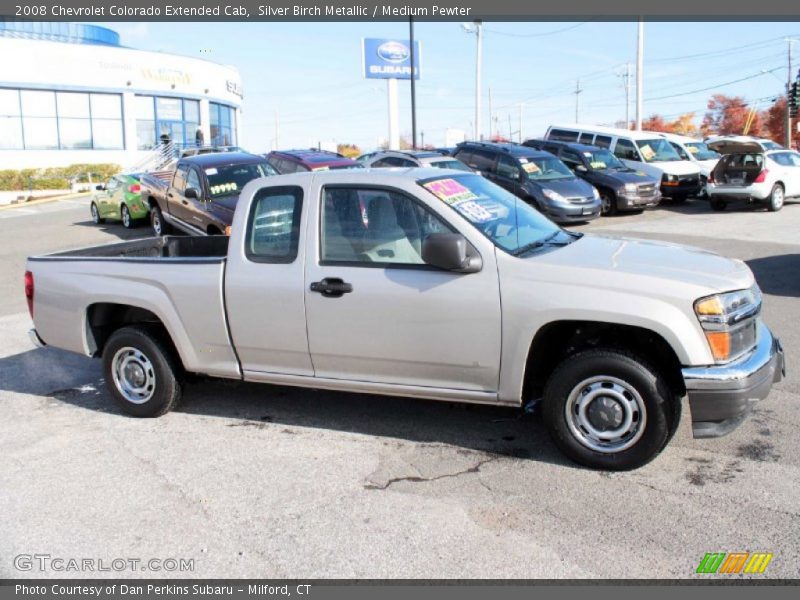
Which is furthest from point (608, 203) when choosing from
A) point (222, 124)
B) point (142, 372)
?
point (222, 124)

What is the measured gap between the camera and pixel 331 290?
508cm

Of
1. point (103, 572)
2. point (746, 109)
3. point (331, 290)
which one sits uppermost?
point (746, 109)

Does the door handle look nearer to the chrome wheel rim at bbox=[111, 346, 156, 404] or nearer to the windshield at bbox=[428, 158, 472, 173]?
the chrome wheel rim at bbox=[111, 346, 156, 404]

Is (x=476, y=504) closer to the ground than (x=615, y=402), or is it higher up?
closer to the ground

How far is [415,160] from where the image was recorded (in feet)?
57.0

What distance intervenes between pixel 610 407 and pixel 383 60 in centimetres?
4830

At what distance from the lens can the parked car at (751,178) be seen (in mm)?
19094

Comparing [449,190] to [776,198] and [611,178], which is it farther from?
[776,198]

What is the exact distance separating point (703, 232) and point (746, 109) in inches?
2972

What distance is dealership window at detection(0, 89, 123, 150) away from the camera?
38719 millimetres

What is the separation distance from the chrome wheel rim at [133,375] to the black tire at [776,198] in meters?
17.5

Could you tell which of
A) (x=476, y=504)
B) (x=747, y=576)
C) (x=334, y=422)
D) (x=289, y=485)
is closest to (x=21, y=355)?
(x=334, y=422)

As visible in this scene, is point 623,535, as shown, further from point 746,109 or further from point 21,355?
point 746,109

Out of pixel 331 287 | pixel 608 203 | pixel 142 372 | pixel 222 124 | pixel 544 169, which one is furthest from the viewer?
pixel 222 124
